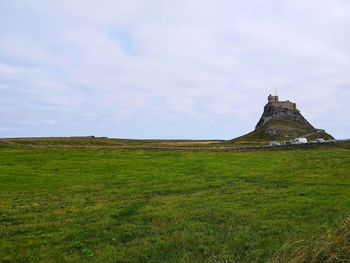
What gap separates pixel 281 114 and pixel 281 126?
64.0 feet

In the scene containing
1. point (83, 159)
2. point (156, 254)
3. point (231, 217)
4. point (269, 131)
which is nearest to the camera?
point (156, 254)

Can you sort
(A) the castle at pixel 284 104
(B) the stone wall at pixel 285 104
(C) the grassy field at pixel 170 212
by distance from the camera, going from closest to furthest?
1. (C) the grassy field at pixel 170 212
2. (B) the stone wall at pixel 285 104
3. (A) the castle at pixel 284 104

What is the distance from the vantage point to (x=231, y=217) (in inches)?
869

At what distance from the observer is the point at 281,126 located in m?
164

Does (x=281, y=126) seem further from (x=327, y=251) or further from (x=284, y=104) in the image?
(x=327, y=251)

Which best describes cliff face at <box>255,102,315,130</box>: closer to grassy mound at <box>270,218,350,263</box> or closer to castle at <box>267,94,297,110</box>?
castle at <box>267,94,297,110</box>

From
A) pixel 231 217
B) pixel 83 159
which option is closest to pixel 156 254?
pixel 231 217

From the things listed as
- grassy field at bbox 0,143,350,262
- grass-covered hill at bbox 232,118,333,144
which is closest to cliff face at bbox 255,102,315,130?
grass-covered hill at bbox 232,118,333,144

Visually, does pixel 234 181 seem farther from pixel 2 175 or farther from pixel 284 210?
pixel 2 175

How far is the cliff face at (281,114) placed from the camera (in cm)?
18038

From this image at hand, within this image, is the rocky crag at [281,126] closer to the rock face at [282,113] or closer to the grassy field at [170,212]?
the rock face at [282,113]

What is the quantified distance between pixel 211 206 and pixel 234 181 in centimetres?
1298

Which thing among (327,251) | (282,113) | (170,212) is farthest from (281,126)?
(327,251)

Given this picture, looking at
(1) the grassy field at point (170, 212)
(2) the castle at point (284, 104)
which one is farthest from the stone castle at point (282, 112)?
(1) the grassy field at point (170, 212)
